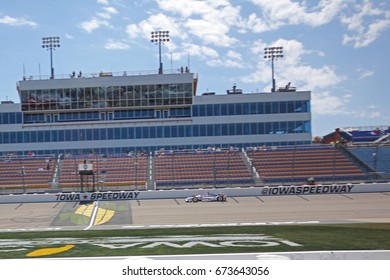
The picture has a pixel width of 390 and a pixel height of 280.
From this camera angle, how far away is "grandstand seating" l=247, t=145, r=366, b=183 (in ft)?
146

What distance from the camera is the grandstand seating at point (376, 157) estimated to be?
4550 cm

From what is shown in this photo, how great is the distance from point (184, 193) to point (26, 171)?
20.2 m

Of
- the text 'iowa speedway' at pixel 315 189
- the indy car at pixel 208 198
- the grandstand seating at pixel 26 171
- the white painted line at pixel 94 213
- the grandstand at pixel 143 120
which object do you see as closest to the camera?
the white painted line at pixel 94 213

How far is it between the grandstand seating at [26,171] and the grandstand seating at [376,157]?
118ft

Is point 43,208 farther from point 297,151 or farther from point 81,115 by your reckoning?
point 297,151

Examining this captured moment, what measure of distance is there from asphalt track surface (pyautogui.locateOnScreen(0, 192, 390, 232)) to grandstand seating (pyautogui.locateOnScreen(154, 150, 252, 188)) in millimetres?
5570

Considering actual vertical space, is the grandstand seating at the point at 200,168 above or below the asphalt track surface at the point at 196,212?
above

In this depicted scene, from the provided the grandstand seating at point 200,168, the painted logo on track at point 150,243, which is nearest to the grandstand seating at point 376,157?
the grandstand seating at point 200,168

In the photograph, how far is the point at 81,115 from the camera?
54938mm

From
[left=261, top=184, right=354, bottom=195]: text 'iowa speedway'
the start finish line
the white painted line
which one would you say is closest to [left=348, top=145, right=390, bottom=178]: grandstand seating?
the start finish line

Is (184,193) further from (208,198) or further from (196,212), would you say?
(196,212)

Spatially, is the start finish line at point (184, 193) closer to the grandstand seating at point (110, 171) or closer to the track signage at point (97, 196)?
the track signage at point (97, 196)
